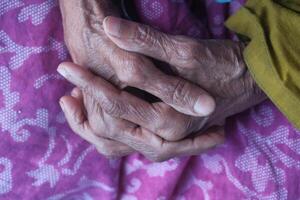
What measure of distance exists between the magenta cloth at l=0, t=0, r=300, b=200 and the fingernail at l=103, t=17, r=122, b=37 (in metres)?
0.14

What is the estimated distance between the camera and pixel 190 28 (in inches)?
33.1

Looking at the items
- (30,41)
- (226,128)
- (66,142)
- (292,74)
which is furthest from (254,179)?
(30,41)

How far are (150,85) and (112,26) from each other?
0.11 m

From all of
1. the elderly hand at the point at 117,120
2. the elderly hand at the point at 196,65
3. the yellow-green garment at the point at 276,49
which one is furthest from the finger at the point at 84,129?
the yellow-green garment at the point at 276,49

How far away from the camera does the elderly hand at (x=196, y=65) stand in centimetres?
70

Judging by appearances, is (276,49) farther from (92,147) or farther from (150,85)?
(92,147)

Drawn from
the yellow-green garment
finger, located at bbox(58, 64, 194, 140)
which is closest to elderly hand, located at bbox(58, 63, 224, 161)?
finger, located at bbox(58, 64, 194, 140)

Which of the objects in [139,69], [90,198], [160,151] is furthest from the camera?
[90,198]

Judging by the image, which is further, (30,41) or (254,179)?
(254,179)

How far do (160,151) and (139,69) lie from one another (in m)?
0.18

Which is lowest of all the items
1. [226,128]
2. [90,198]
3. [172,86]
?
[90,198]

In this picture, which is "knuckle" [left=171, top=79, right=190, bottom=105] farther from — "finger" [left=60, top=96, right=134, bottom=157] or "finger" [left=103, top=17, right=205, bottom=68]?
"finger" [left=60, top=96, right=134, bottom=157]

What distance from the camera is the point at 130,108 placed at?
75 centimetres

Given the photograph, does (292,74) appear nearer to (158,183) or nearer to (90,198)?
(158,183)
